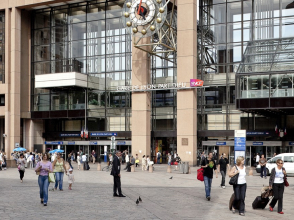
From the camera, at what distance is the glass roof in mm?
37000

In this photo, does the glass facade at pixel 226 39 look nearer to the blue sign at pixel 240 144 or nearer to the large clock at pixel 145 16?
the large clock at pixel 145 16

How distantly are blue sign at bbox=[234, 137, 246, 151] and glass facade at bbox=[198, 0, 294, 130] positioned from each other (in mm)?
15665

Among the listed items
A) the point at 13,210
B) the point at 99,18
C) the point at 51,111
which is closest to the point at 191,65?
the point at 99,18

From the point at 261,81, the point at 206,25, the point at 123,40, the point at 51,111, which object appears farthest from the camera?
the point at 51,111

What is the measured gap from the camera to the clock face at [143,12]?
43.9 m

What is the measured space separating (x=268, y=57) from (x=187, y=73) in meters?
8.50

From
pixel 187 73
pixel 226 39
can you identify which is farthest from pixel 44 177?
pixel 226 39

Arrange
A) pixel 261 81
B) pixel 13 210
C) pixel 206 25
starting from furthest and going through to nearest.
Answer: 1. pixel 206 25
2. pixel 261 81
3. pixel 13 210

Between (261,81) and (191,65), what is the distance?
29.5ft

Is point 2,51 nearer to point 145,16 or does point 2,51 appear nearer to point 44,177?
point 145,16

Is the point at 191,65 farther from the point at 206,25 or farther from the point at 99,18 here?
the point at 99,18

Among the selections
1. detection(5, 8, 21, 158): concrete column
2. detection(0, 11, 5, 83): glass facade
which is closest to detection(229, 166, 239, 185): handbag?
detection(5, 8, 21, 158): concrete column

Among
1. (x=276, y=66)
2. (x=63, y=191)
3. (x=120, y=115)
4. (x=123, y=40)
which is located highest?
(x=123, y=40)

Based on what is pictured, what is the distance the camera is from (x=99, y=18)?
53688mm
